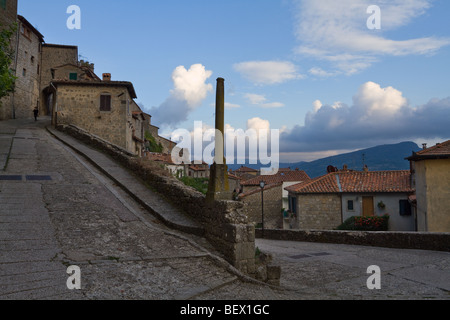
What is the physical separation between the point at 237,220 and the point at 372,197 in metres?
23.3

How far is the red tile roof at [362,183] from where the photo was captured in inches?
1044

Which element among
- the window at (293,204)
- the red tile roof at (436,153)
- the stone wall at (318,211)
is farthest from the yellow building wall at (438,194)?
the window at (293,204)

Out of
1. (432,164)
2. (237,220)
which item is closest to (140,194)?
(237,220)

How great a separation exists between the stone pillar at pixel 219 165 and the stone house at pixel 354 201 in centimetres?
2021

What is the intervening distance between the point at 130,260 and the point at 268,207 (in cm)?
3226

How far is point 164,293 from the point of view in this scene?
177 inches

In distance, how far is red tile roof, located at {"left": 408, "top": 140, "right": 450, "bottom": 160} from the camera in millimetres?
16781

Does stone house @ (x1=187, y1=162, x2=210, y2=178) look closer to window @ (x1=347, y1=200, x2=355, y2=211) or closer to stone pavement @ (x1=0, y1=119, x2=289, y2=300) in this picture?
window @ (x1=347, y1=200, x2=355, y2=211)

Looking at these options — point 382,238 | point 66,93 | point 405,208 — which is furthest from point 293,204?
point 66,93

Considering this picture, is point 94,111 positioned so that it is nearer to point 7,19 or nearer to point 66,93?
point 66,93

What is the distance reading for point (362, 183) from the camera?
2767cm

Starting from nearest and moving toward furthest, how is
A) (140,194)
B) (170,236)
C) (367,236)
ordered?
1. (170,236)
2. (140,194)
3. (367,236)

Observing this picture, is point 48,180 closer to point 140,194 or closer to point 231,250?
point 140,194
